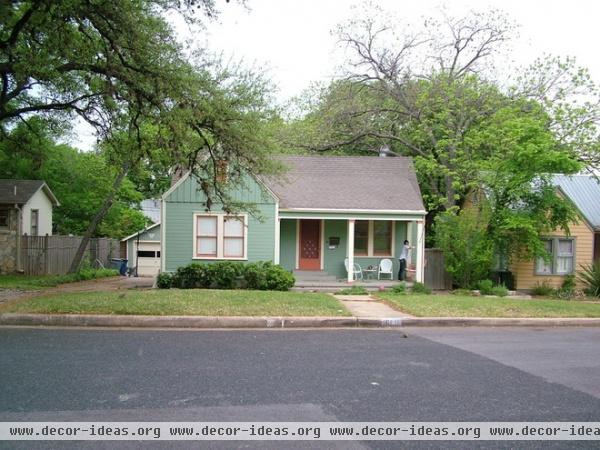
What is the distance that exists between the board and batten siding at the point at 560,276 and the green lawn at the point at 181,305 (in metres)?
10.1

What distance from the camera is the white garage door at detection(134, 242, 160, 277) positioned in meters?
27.7

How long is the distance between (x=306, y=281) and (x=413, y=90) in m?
11.6

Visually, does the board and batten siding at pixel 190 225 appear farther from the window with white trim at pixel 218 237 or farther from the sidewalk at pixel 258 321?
the sidewalk at pixel 258 321

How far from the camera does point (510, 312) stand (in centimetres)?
1134

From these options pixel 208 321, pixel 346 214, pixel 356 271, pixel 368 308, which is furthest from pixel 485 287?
pixel 208 321

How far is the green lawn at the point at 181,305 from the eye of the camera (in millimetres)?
10055

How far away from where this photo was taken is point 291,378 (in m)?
5.95

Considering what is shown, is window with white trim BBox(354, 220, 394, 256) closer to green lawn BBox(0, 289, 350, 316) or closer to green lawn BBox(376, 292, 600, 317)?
green lawn BBox(376, 292, 600, 317)

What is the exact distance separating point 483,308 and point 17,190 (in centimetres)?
2291

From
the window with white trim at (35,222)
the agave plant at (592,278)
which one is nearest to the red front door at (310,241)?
the agave plant at (592,278)

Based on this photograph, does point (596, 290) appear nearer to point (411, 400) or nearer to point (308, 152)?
point (308, 152)

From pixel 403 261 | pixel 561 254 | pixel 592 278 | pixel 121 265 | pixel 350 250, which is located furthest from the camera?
pixel 121 265

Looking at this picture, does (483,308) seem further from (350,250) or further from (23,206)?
(23,206)

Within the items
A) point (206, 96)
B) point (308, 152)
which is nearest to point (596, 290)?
point (308, 152)
